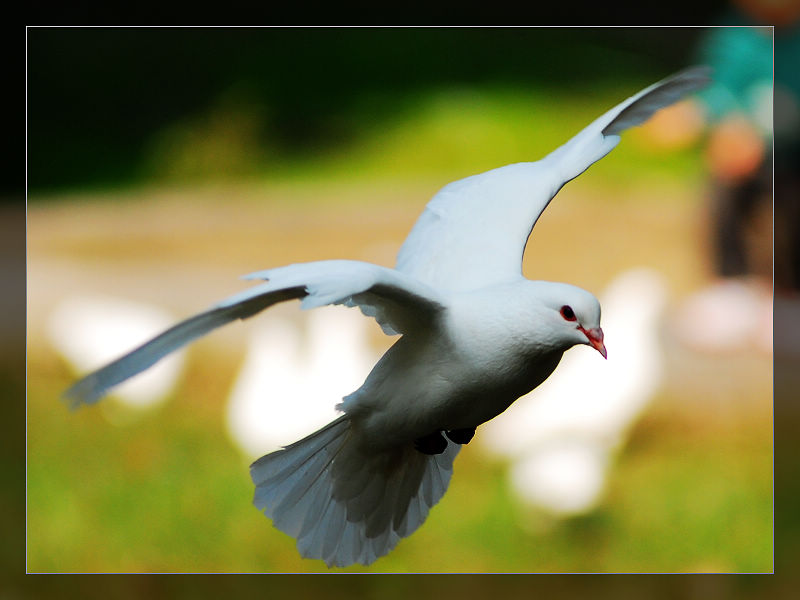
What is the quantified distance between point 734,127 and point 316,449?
2014 mm

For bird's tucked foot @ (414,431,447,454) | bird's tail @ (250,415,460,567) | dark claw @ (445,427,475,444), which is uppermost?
dark claw @ (445,427,475,444)

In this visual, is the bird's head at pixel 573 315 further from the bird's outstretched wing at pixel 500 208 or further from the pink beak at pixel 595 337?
the bird's outstretched wing at pixel 500 208

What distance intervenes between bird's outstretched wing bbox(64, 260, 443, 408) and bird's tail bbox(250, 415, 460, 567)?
23 cm

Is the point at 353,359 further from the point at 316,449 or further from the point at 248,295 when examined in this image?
the point at 248,295

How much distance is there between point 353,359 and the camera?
103 inches

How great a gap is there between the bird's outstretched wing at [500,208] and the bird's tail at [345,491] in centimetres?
23

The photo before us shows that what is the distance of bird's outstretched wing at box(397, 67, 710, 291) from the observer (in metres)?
1.23

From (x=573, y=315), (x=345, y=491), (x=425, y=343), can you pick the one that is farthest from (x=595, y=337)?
(x=345, y=491)

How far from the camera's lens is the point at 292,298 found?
0.90 meters

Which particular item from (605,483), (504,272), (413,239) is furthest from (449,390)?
(605,483)

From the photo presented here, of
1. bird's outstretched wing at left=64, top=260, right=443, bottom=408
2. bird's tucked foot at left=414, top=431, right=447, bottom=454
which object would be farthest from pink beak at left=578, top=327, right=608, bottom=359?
bird's tucked foot at left=414, top=431, right=447, bottom=454

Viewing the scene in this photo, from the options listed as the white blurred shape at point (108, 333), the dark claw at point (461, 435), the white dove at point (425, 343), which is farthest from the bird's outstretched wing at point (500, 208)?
the white blurred shape at point (108, 333)

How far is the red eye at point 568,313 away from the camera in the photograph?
99cm

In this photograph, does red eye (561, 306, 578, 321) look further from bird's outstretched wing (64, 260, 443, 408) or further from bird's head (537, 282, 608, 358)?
bird's outstretched wing (64, 260, 443, 408)
